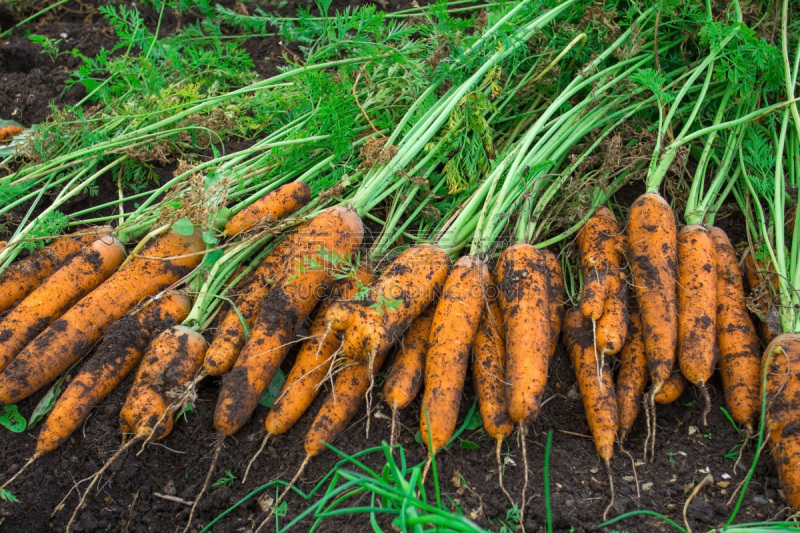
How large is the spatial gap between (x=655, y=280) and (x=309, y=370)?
1.53 metres

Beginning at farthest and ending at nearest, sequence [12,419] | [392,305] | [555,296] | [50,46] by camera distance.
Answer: [50,46]
[555,296]
[12,419]
[392,305]

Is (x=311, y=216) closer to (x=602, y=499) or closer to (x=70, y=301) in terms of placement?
(x=70, y=301)

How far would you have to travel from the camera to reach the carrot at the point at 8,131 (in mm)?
3422

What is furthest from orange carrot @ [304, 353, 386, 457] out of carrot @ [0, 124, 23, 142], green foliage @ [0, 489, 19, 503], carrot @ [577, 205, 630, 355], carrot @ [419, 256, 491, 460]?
carrot @ [0, 124, 23, 142]

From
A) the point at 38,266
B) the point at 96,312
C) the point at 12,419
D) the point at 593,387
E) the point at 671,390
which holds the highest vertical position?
the point at 38,266

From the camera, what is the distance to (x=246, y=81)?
3.67 metres

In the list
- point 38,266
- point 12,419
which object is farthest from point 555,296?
point 38,266

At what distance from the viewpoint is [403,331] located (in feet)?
7.76

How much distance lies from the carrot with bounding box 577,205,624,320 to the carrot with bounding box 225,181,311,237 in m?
1.35

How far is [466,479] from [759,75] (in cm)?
256

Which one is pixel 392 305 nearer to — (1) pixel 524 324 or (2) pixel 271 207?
(1) pixel 524 324

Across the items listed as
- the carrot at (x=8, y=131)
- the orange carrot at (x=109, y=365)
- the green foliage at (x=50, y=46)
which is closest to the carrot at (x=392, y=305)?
the orange carrot at (x=109, y=365)

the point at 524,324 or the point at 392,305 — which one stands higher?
the point at 392,305

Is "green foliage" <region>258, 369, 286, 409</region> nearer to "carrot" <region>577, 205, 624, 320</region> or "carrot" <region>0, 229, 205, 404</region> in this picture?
"carrot" <region>0, 229, 205, 404</region>
